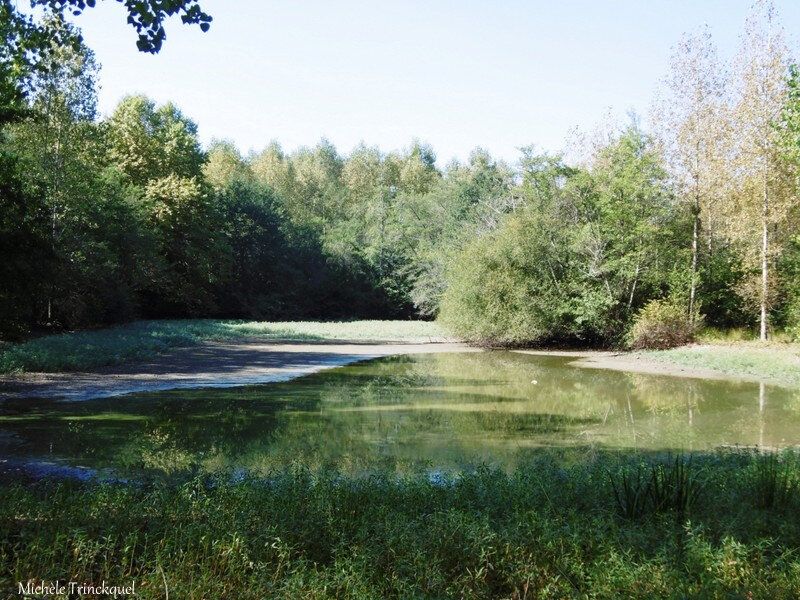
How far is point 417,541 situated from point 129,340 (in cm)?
2232

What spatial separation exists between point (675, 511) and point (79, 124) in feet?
103

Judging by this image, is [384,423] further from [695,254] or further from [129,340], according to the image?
[695,254]

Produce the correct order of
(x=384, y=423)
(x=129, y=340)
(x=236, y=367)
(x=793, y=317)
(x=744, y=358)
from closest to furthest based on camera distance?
(x=384, y=423)
(x=236, y=367)
(x=744, y=358)
(x=129, y=340)
(x=793, y=317)

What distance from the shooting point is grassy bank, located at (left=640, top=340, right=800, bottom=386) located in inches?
781

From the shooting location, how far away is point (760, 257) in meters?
27.3

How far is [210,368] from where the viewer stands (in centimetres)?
2092

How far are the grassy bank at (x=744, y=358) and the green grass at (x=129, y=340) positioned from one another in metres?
15.1

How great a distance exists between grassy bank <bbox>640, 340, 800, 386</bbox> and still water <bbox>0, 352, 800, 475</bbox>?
2.58m

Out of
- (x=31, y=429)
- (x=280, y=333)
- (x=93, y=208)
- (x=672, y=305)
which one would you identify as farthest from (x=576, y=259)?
(x=31, y=429)

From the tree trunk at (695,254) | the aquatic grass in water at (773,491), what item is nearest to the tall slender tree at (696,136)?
the tree trunk at (695,254)

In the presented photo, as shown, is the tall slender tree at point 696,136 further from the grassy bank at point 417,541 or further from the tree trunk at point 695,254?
the grassy bank at point 417,541

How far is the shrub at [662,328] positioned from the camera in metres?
27.6

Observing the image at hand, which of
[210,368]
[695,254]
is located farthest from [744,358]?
[210,368]

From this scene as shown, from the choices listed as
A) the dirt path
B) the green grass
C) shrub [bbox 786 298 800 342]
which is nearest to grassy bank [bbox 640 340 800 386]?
shrub [bbox 786 298 800 342]
